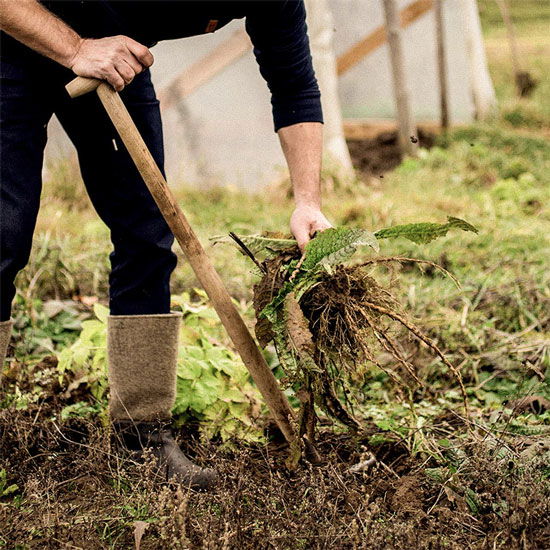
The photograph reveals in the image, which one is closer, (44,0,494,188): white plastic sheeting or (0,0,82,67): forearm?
(0,0,82,67): forearm

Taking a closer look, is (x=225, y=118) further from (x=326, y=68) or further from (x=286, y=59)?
(x=286, y=59)

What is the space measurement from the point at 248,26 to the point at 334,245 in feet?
2.57

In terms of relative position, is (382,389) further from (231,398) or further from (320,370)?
(320,370)

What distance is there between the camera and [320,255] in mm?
2256

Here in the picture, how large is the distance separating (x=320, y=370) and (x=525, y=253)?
2.84 m

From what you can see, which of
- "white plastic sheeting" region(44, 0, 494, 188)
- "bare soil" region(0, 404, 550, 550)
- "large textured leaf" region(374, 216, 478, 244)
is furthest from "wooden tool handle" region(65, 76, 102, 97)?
"white plastic sheeting" region(44, 0, 494, 188)

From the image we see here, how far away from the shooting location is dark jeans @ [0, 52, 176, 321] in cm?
222

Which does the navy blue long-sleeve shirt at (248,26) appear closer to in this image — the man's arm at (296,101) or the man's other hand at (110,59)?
the man's arm at (296,101)

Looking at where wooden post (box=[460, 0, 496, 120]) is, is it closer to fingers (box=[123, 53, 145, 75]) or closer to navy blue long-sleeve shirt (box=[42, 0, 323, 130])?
navy blue long-sleeve shirt (box=[42, 0, 323, 130])

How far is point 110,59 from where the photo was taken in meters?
2.11

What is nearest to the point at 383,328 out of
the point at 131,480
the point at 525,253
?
the point at 131,480

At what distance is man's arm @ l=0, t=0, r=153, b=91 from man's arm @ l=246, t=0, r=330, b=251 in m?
0.47

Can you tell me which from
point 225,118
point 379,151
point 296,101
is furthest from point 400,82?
point 296,101

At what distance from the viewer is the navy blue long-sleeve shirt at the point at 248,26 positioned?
7.45 ft
